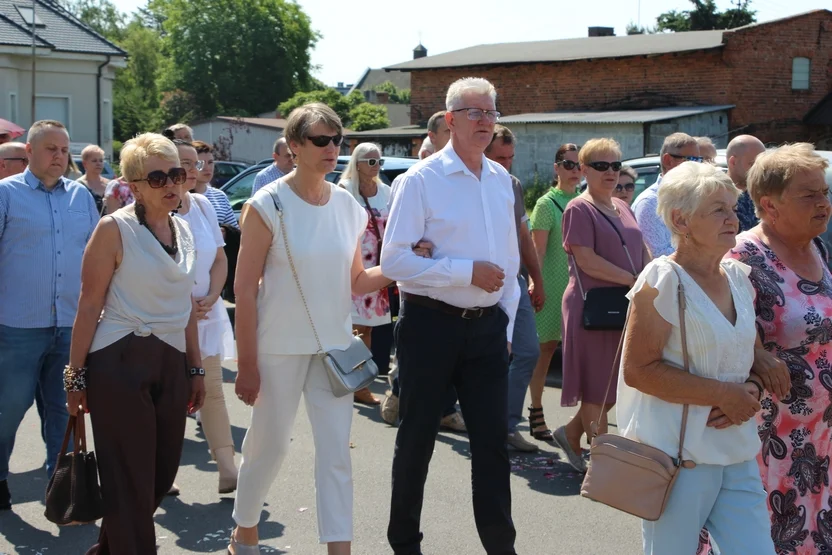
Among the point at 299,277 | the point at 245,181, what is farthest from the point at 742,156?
the point at 245,181

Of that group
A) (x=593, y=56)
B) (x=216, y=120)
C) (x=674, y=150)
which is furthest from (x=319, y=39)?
(x=674, y=150)

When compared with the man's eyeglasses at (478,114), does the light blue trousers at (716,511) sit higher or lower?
lower

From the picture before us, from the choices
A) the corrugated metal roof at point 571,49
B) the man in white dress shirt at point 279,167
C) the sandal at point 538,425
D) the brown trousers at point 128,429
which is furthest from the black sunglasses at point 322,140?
the corrugated metal roof at point 571,49

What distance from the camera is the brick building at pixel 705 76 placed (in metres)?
34.6

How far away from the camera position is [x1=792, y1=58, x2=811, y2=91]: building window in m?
36.0

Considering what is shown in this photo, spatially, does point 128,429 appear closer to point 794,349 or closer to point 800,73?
point 794,349

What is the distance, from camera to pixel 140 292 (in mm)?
4453

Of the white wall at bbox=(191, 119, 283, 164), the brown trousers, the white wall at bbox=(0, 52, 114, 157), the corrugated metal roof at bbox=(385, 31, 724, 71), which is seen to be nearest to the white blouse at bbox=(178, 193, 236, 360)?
the brown trousers

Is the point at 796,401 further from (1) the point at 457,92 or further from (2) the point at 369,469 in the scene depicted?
(2) the point at 369,469

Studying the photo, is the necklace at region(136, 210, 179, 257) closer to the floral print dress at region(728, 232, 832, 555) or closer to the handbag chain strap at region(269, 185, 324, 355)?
the handbag chain strap at region(269, 185, 324, 355)

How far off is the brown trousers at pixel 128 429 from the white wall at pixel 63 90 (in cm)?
3325

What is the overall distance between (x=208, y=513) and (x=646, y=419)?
305 cm

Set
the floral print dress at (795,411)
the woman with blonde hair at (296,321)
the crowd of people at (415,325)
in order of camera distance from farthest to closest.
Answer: the woman with blonde hair at (296,321), the floral print dress at (795,411), the crowd of people at (415,325)

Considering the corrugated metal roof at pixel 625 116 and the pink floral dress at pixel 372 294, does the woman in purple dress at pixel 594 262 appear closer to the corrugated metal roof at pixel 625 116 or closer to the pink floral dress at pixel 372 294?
the pink floral dress at pixel 372 294
